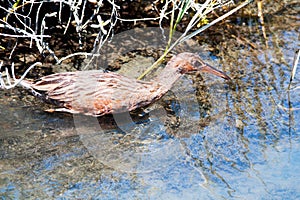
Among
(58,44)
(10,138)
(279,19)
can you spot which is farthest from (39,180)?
(279,19)

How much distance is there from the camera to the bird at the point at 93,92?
Answer: 230 inches

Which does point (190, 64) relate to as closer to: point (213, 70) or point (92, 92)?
point (213, 70)

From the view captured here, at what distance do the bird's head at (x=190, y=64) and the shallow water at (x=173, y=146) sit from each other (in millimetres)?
205

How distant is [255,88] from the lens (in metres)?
6.59

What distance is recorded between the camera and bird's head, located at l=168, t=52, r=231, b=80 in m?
6.40

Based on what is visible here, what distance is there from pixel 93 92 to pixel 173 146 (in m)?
0.96

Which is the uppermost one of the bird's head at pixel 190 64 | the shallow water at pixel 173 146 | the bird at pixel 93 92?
the bird's head at pixel 190 64

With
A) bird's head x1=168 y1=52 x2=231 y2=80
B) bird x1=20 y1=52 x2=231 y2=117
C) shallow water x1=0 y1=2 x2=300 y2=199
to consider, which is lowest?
shallow water x1=0 y1=2 x2=300 y2=199

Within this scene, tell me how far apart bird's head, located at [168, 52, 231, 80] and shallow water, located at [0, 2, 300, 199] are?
205 millimetres

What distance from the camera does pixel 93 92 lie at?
5875 millimetres

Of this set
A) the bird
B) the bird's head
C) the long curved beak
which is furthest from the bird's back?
the long curved beak

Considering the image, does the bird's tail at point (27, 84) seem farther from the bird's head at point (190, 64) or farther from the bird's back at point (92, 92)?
the bird's head at point (190, 64)

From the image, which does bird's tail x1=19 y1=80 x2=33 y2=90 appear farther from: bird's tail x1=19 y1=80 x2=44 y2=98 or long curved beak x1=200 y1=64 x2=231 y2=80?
long curved beak x1=200 y1=64 x2=231 y2=80

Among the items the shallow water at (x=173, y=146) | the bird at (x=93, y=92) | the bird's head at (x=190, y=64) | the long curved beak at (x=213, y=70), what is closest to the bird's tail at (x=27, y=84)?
the bird at (x=93, y=92)
